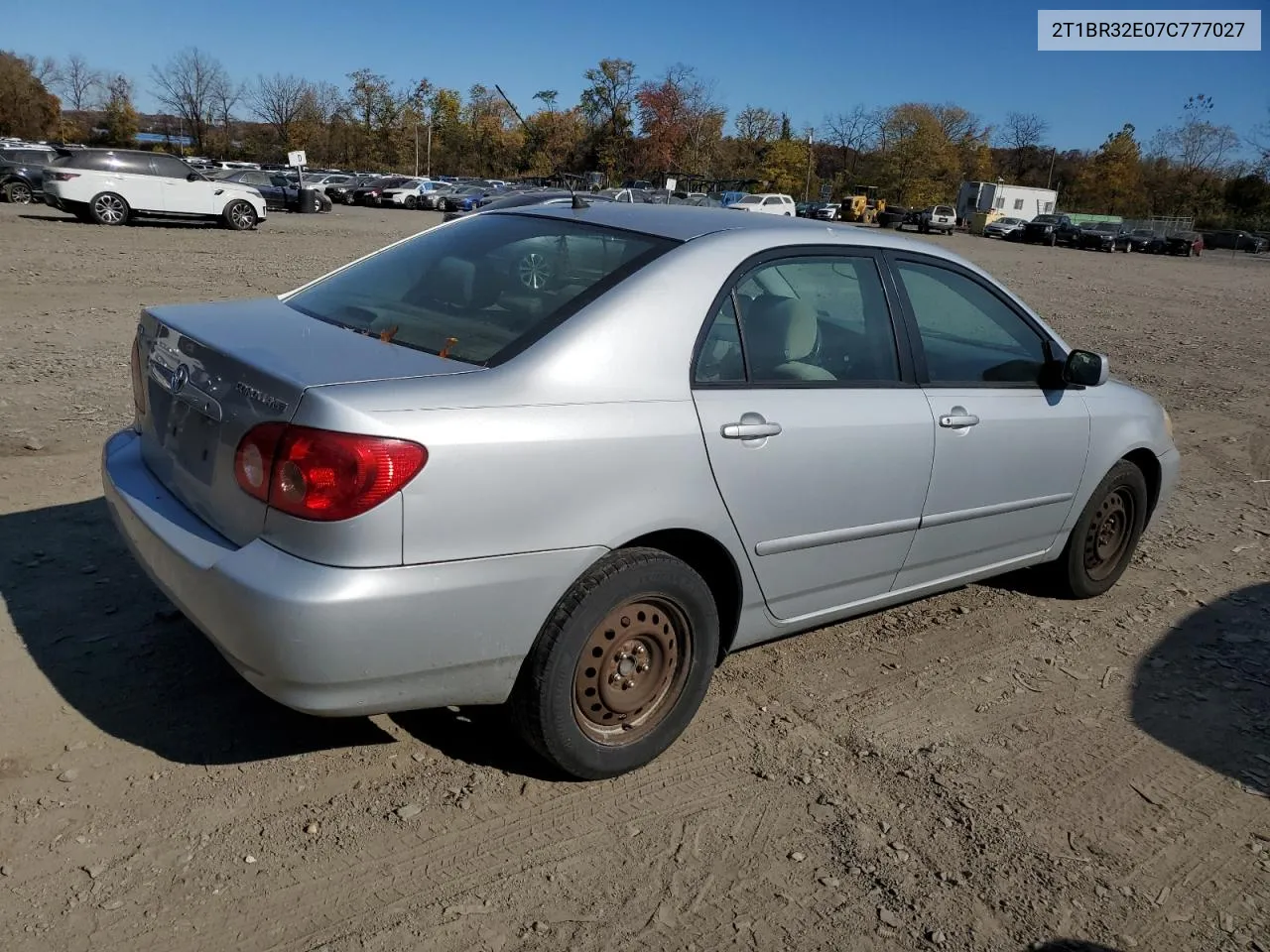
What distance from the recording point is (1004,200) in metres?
70.2

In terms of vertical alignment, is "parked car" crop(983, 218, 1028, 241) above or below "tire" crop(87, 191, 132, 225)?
above

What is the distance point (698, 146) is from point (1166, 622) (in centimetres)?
8401

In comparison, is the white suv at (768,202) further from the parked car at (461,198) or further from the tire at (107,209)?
the tire at (107,209)

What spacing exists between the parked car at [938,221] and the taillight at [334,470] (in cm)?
5808

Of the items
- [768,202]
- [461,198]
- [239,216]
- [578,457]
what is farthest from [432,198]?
[578,457]

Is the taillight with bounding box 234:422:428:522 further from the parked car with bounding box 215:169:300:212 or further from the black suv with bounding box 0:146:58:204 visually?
the parked car with bounding box 215:169:300:212

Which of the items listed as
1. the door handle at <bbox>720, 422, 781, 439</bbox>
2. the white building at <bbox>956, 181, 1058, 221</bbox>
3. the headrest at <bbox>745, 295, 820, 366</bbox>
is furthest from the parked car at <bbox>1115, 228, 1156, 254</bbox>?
the door handle at <bbox>720, 422, 781, 439</bbox>

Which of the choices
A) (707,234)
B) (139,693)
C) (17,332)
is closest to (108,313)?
(17,332)

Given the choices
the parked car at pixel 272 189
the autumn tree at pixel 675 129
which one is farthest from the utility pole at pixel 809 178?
the parked car at pixel 272 189

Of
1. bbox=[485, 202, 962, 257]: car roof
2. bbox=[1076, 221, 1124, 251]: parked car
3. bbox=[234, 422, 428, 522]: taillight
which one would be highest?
bbox=[1076, 221, 1124, 251]: parked car

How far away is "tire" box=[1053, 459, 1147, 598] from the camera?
4684mm

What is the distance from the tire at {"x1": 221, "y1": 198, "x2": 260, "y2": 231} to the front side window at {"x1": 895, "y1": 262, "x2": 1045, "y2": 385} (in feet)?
76.8

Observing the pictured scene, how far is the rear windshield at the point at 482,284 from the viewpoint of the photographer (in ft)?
9.83

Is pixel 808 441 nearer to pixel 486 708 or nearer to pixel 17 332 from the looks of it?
pixel 486 708
